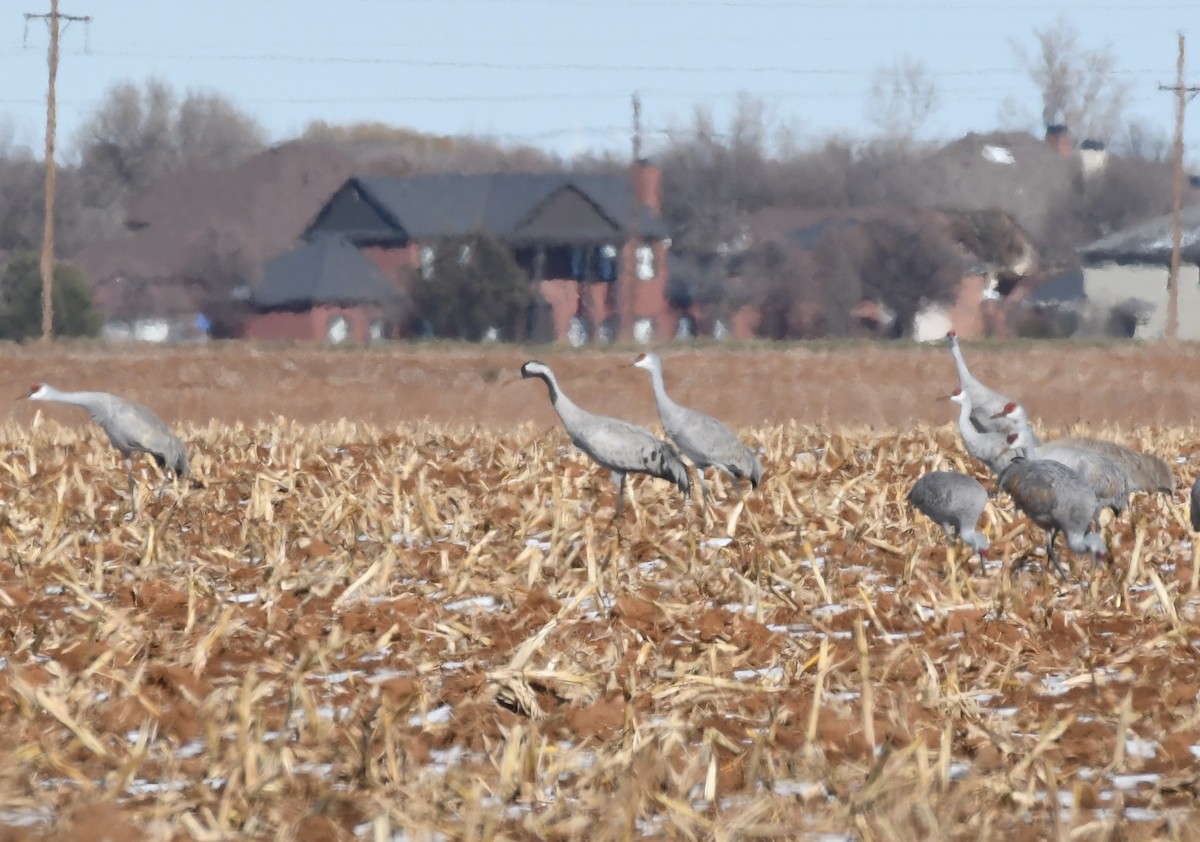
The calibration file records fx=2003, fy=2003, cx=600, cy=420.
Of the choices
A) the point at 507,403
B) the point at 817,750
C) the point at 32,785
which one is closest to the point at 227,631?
the point at 32,785

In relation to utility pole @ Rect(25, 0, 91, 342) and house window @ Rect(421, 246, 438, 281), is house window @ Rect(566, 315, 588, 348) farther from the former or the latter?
utility pole @ Rect(25, 0, 91, 342)

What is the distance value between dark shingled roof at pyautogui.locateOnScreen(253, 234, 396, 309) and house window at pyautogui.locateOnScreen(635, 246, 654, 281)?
7551mm

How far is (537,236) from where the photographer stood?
201ft

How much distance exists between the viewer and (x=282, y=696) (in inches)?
231

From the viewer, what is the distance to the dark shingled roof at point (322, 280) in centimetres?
5900

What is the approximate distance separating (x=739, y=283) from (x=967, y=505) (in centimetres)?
5465

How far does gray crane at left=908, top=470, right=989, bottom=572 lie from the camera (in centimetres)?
886

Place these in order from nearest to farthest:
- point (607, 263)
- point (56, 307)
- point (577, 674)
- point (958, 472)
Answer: point (577, 674) < point (958, 472) < point (56, 307) < point (607, 263)

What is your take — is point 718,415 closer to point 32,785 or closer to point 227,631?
point 227,631

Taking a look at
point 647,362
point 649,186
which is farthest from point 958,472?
point 649,186

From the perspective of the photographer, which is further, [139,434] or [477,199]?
[477,199]

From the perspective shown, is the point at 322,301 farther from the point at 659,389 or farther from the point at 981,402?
the point at 659,389

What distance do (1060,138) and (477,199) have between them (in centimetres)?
3701

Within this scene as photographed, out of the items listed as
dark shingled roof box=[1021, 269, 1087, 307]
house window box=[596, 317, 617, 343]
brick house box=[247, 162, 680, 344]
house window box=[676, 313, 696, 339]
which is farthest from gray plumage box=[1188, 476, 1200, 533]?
dark shingled roof box=[1021, 269, 1087, 307]
